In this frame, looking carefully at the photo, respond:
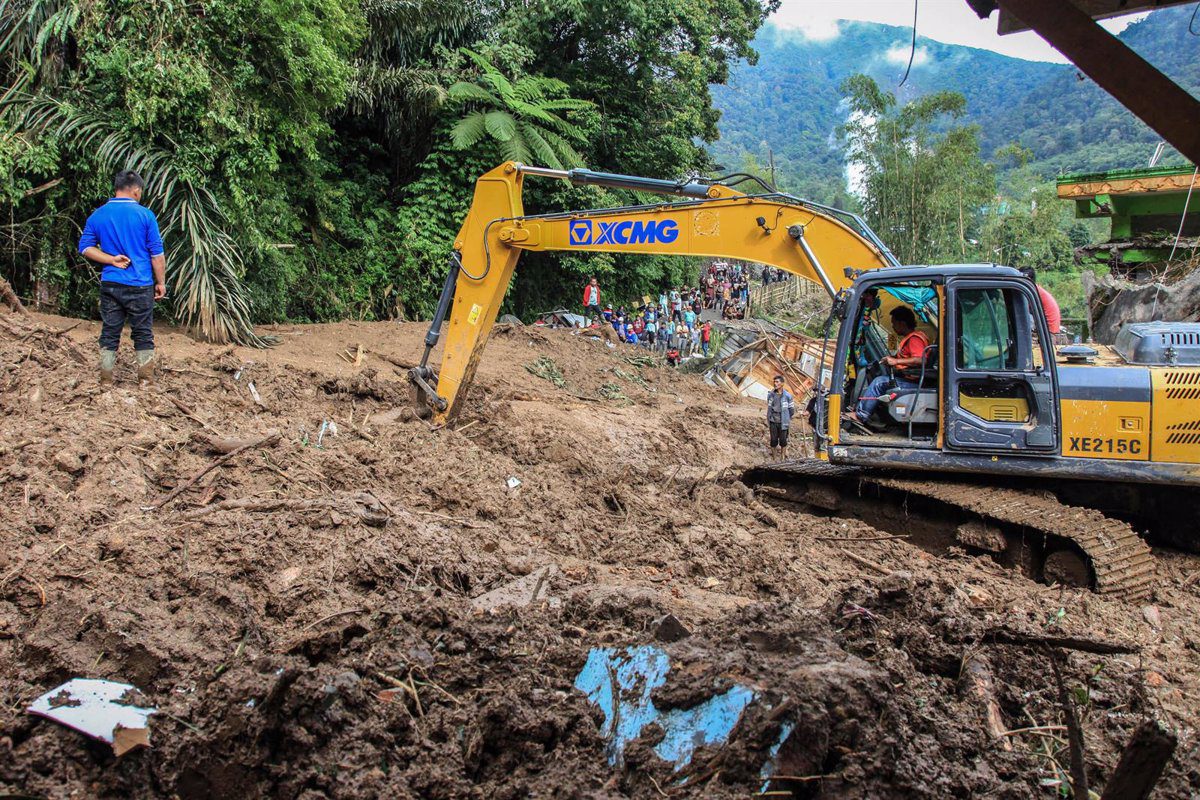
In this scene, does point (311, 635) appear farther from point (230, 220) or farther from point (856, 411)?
point (230, 220)

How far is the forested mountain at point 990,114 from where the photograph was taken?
234ft

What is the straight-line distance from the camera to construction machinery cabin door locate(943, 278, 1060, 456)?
6.41 meters

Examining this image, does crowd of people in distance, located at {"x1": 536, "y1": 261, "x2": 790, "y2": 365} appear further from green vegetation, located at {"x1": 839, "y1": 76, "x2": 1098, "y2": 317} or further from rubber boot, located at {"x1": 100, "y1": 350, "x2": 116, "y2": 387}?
green vegetation, located at {"x1": 839, "y1": 76, "x2": 1098, "y2": 317}

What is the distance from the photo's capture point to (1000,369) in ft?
21.3

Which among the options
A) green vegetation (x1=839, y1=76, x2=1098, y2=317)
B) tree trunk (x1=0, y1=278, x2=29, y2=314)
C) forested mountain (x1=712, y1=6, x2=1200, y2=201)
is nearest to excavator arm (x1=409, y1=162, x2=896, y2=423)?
tree trunk (x1=0, y1=278, x2=29, y2=314)

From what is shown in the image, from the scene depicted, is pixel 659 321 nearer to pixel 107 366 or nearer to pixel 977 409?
pixel 977 409

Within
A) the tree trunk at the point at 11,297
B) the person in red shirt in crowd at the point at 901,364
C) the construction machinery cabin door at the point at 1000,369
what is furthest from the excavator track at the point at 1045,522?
the tree trunk at the point at 11,297

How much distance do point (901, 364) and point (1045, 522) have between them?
1.52 m

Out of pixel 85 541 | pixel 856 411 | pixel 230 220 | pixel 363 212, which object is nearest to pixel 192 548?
pixel 85 541

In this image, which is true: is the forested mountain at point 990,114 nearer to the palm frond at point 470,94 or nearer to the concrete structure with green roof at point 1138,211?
the palm frond at point 470,94

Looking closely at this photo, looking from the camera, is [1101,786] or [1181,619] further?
[1181,619]

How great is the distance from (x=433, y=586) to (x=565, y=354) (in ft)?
35.0

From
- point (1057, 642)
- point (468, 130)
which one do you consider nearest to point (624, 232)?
point (1057, 642)

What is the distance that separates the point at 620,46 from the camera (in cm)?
1980
